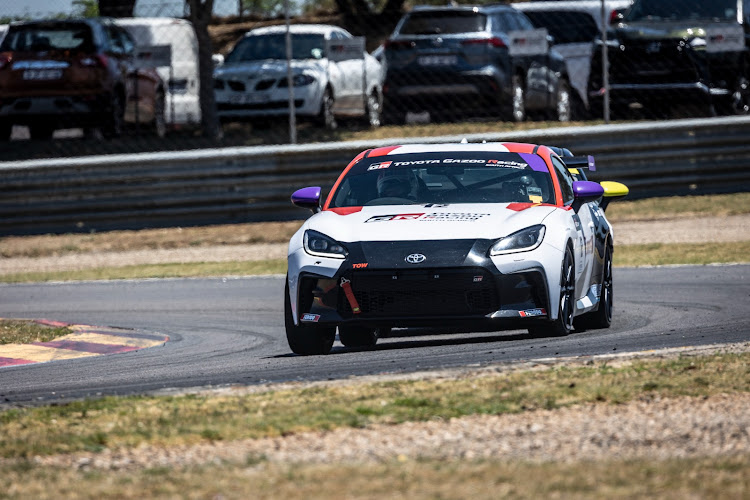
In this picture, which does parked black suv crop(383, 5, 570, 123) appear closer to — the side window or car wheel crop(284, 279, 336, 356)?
the side window

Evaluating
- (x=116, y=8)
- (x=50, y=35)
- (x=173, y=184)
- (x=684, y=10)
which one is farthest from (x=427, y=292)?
(x=116, y=8)

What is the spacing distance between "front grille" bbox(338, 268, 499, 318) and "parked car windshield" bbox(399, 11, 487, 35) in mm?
13777

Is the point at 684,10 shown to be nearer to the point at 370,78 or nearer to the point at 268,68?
the point at 370,78

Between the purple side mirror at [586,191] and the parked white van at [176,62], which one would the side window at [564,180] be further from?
the parked white van at [176,62]

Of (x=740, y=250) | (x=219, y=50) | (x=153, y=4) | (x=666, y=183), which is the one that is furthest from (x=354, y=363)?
(x=219, y=50)

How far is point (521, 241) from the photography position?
8.66 metres

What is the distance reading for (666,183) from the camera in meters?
19.5

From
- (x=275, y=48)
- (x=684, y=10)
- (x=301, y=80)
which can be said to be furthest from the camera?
(x=275, y=48)

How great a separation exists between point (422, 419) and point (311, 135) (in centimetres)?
1595

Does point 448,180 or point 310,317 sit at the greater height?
point 448,180

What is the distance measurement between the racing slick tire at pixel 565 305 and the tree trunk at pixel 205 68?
12955 millimetres

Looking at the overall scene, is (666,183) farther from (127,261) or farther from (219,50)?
(219,50)

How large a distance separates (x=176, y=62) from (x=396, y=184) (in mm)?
14756

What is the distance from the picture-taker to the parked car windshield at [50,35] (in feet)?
69.7
